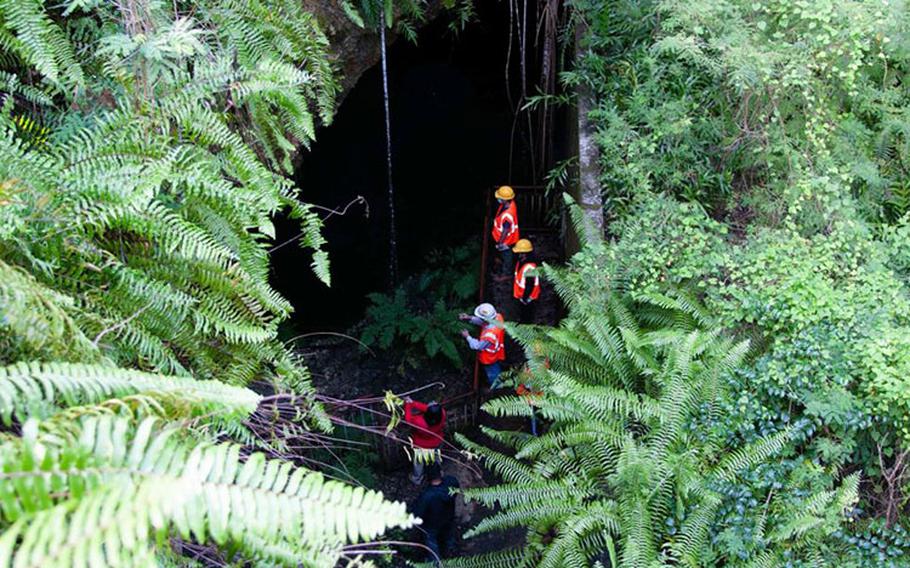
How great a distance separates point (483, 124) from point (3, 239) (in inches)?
377

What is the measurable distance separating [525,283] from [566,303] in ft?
5.00

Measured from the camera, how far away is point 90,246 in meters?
3.47

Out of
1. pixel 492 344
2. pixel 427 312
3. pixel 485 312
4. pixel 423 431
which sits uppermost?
pixel 485 312

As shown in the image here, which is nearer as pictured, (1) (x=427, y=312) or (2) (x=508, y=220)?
(2) (x=508, y=220)

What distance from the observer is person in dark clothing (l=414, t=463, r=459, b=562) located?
5.94m

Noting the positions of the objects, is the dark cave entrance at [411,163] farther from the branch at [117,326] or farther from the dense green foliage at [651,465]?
the branch at [117,326]

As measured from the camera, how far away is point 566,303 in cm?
625

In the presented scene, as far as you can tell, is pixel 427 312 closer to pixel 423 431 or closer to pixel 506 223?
pixel 506 223

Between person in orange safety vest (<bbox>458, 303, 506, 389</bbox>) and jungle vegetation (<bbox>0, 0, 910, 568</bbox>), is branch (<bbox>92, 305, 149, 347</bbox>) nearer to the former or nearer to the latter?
jungle vegetation (<bbox>0, 0, 910, 568</bbox>)

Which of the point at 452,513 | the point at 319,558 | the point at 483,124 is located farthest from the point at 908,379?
the point at 483,124

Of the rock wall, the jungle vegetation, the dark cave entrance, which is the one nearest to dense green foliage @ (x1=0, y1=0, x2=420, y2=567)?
the jungle vegetation

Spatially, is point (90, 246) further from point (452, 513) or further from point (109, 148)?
point (452, 513)

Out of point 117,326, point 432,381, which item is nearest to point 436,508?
point 432,381

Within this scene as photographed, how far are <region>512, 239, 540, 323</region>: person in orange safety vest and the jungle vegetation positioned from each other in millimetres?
1056
